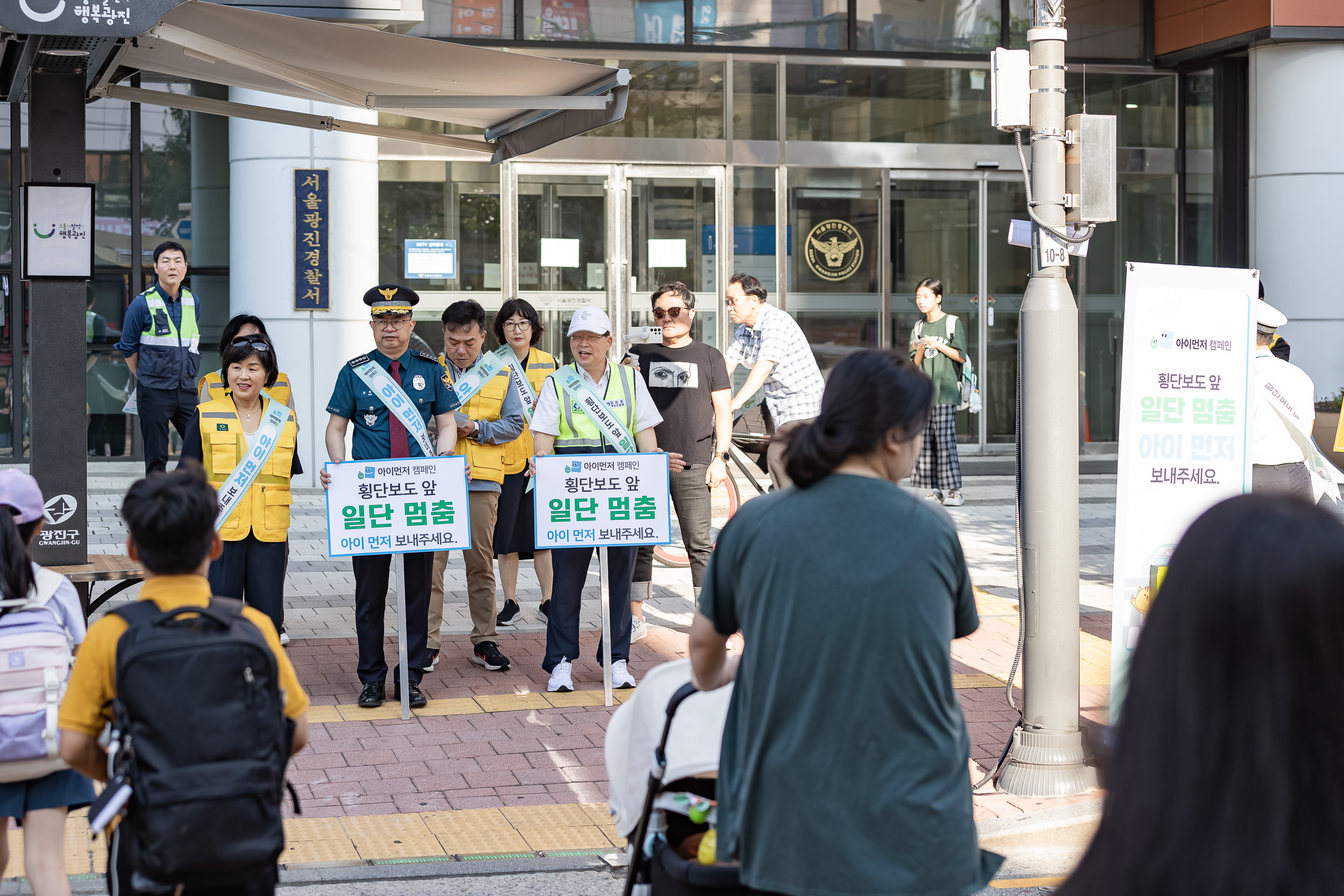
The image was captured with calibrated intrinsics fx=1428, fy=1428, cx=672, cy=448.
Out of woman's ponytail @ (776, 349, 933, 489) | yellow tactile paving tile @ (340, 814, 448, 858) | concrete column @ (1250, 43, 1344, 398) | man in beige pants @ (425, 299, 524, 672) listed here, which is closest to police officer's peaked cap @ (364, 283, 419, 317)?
man in beige pants @ (425, 299, 524, 672)

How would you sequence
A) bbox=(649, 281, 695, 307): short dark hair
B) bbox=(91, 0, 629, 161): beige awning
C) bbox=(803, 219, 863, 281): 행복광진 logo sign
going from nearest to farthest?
bbox=(91, 0, 629, 161): beige awning < bbox=(649, 281, 695, 307): short dark hair < bbox=(803, 219, 863, 281): 행복광진 logo sign

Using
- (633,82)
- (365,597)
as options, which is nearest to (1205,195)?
(633,82)

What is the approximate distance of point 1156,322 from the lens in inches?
220

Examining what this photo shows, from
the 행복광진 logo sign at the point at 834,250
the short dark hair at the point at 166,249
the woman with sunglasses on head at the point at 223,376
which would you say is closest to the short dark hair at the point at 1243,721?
the woman with sunglasses on head at the point at 223,376

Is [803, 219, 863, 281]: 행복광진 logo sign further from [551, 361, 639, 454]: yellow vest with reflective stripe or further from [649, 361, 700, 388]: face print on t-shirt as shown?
[551, 361, 639, 454]: yellow vest with reflective stripe

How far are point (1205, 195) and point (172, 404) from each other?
12.0 metres

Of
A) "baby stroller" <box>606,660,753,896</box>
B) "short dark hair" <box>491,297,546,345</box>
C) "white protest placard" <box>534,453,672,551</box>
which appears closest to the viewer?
"baby stroller" <box>606,660,753,896</box>

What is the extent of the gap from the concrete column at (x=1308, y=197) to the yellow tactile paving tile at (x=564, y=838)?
38.6 feet

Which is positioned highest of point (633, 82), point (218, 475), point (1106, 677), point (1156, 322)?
point (633, 82)

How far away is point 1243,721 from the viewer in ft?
4.22

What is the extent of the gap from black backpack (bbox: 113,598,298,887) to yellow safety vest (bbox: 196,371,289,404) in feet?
13.8

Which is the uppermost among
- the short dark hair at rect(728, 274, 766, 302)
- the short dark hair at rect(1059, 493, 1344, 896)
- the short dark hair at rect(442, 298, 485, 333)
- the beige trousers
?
the short dark hair at rect(728, 274, 766, 302)

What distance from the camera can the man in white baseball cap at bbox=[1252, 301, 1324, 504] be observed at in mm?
7121

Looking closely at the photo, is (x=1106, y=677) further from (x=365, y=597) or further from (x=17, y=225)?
(x=17, y=225)
